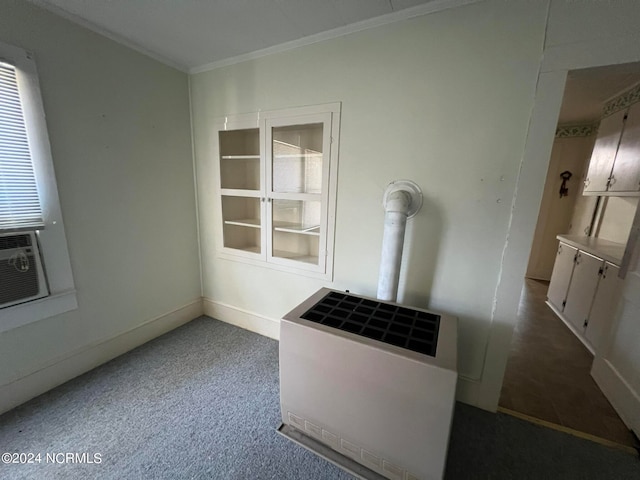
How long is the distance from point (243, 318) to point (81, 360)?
3.88 ft

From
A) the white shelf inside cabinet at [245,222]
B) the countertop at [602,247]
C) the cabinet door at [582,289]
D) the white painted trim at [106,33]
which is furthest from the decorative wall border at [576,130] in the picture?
the white painted trim at [106,33]

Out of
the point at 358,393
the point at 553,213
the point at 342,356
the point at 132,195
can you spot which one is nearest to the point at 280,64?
the point at 132,195

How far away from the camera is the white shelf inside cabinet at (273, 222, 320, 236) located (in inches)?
82.1

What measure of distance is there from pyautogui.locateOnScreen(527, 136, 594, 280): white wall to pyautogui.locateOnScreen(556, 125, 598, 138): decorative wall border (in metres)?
0.04

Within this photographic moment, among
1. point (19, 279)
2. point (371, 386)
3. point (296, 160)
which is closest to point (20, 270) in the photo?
point (19, 279)

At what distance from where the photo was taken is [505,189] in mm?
1380

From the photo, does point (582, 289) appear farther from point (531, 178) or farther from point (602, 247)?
point (531, 178)

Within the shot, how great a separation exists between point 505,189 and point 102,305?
285 cm

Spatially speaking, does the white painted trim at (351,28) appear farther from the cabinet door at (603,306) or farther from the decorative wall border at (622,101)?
the cabinet door at (603,306)

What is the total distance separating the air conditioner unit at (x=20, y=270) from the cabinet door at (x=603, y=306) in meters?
3.89

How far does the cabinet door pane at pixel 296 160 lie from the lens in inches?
78.8

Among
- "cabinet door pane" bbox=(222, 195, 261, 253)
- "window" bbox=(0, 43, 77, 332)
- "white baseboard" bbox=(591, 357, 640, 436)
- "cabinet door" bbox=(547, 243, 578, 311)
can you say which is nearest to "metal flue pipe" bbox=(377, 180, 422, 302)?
"cabinet door pane" bbox=(222, 195, 261, 253)

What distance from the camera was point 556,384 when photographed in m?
1.83

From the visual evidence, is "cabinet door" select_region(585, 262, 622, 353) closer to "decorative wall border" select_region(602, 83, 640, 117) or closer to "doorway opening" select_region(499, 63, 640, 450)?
"doorway opening" select_region(499, 63, 640, 450)
